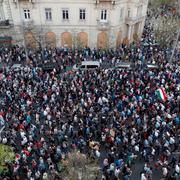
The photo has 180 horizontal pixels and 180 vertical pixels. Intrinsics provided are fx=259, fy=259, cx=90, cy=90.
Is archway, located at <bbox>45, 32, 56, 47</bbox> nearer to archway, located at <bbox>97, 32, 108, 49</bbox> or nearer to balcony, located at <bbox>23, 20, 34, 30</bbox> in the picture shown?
balcony, located at <bbox>23, 20, 34, 30</bbox>

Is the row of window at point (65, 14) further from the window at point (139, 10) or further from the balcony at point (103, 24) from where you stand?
the window at point (139, 10)

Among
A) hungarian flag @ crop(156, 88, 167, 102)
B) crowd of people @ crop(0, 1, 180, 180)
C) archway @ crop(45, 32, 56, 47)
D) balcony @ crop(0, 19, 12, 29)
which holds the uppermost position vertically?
balcony @ crop(0, 19, 12, 29)

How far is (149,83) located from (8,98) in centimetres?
1556

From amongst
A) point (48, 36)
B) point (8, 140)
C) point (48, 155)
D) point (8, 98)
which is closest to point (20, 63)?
point (48, 36)

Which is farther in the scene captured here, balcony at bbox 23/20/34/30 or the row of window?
balcony at bbox 23/20/34/30

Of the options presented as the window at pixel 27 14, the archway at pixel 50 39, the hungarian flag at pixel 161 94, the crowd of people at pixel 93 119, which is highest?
the window at pixel 27 14

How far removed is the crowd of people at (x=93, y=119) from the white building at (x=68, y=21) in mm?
9411

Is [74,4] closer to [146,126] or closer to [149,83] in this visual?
[149,83]

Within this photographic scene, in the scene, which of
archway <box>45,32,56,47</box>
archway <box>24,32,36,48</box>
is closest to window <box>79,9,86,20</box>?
archway <box>45,32,56,47</box>

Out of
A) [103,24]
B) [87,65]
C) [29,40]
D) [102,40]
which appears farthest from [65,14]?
[87,65]

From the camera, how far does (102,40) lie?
4288 centimetres

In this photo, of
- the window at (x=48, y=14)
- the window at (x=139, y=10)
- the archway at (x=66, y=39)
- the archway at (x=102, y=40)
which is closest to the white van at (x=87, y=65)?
the archway at (x=102, y=40)

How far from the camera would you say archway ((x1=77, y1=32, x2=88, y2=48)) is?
42125mm

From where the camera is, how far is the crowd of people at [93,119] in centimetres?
1966
